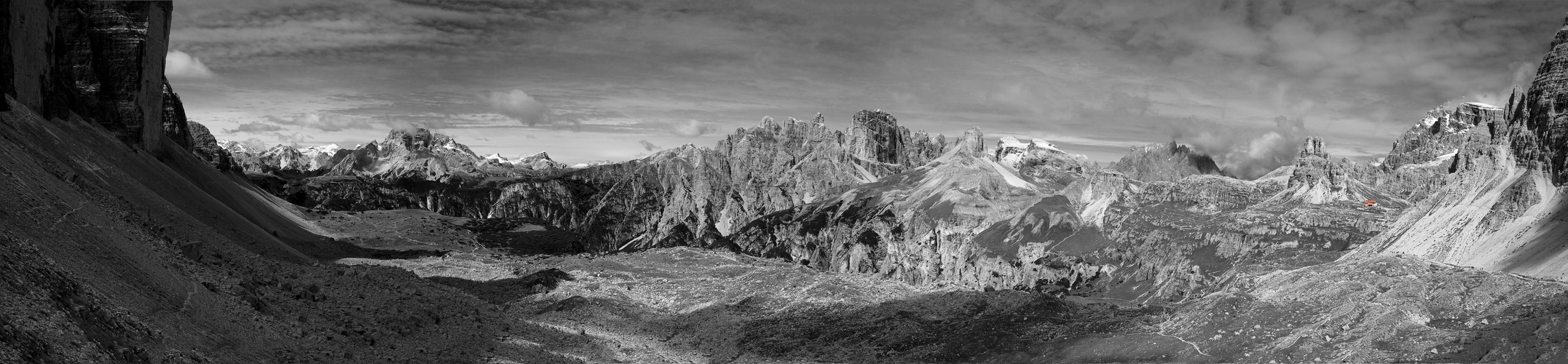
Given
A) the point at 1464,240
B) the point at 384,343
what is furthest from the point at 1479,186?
the point at 384,343

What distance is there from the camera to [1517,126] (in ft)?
477

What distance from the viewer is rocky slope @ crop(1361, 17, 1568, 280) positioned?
4540 inches

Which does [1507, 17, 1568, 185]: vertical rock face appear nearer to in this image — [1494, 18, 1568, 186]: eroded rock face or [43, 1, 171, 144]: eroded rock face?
[1494, 18, 1568, 186]: eroded rock face

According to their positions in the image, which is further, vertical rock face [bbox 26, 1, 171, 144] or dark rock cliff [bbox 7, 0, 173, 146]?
vertical rock face [bbox 26, 1, 171, 144]

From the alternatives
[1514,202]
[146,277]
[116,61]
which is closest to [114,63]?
[116,61]

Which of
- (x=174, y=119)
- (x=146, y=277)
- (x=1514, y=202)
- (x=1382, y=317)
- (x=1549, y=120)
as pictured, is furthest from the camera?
(x=174, y=119)

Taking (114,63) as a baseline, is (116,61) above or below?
above

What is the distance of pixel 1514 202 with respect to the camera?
127938 millimetres

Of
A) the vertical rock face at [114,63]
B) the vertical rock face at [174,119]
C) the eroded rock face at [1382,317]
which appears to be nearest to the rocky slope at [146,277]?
the vertical rock face at [114,63]

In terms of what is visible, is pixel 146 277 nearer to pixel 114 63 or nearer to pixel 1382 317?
pixel 1382 317

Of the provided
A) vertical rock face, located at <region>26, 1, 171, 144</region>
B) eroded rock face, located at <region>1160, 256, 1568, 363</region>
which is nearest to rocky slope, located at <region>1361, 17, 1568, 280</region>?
eroded rock face, located at <region>1160, 256, 1568, 363</region>

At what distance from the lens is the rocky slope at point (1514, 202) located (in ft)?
378

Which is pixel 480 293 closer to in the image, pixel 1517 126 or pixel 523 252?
pixel 523 252

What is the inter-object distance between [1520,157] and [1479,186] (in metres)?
6.82
